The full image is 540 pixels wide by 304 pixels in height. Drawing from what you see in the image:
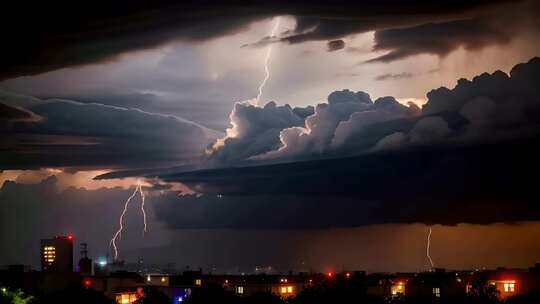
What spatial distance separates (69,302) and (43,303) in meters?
2.57

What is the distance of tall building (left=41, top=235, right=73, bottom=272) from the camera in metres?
101

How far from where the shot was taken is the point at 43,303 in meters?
48.6

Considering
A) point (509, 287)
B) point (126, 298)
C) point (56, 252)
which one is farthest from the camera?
point (56, 252)

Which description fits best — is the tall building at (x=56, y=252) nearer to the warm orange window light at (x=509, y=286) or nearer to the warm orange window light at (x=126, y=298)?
the warm orange window light at (x=126, y=298)

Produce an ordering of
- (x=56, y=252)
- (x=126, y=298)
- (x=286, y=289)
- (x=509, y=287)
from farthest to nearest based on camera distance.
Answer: (x=56, y=252), (x=286, y=289), (x=126, y=298), (x=509, y=287)

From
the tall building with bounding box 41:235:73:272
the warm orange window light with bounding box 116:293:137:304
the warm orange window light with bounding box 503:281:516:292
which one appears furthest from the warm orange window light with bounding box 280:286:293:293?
the tall building with bounding box 41:235:73:272

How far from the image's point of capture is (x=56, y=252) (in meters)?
104

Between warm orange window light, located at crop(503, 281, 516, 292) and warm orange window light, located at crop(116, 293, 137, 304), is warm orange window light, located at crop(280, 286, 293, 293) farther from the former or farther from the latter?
warm orange window light, located at crop(503, 281, 516, 292)

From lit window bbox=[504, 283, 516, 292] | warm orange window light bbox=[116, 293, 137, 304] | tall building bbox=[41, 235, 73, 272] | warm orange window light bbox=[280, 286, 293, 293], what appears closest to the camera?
lit window bbox=[504, 283, 516, 292]

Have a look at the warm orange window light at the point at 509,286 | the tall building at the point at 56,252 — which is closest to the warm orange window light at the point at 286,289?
the warm orange window light at the point at 509,286

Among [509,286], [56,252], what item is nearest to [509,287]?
[509,286]

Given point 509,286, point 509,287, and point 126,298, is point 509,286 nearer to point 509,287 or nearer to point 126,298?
point 509,287

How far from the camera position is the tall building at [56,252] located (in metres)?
101

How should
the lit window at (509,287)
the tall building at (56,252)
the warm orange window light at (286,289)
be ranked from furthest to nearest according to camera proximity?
the tall building at (56,252)
the warm orange window light at (286,289)
the lit window at (509,287)
